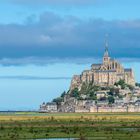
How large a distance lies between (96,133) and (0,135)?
9.85 metres

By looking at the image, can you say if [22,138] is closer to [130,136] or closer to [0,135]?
[0,135]

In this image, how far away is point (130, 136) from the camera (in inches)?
2923

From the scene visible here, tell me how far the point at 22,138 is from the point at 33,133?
815 centimetres

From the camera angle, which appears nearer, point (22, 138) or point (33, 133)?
point (22, 138)

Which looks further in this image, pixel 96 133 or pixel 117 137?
pixel 96 133

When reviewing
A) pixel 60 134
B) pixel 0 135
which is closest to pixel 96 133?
pixel 60 134

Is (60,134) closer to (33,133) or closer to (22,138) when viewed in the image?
(33,133)

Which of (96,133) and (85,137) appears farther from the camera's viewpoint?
(96,133)

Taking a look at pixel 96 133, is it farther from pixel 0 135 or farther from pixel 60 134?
pixel 0 135

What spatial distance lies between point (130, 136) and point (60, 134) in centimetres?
796

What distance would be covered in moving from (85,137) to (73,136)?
2.43 meters

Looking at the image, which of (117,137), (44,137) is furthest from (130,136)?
(44,137)

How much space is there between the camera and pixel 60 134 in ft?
259

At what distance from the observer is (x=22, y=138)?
72062mm
